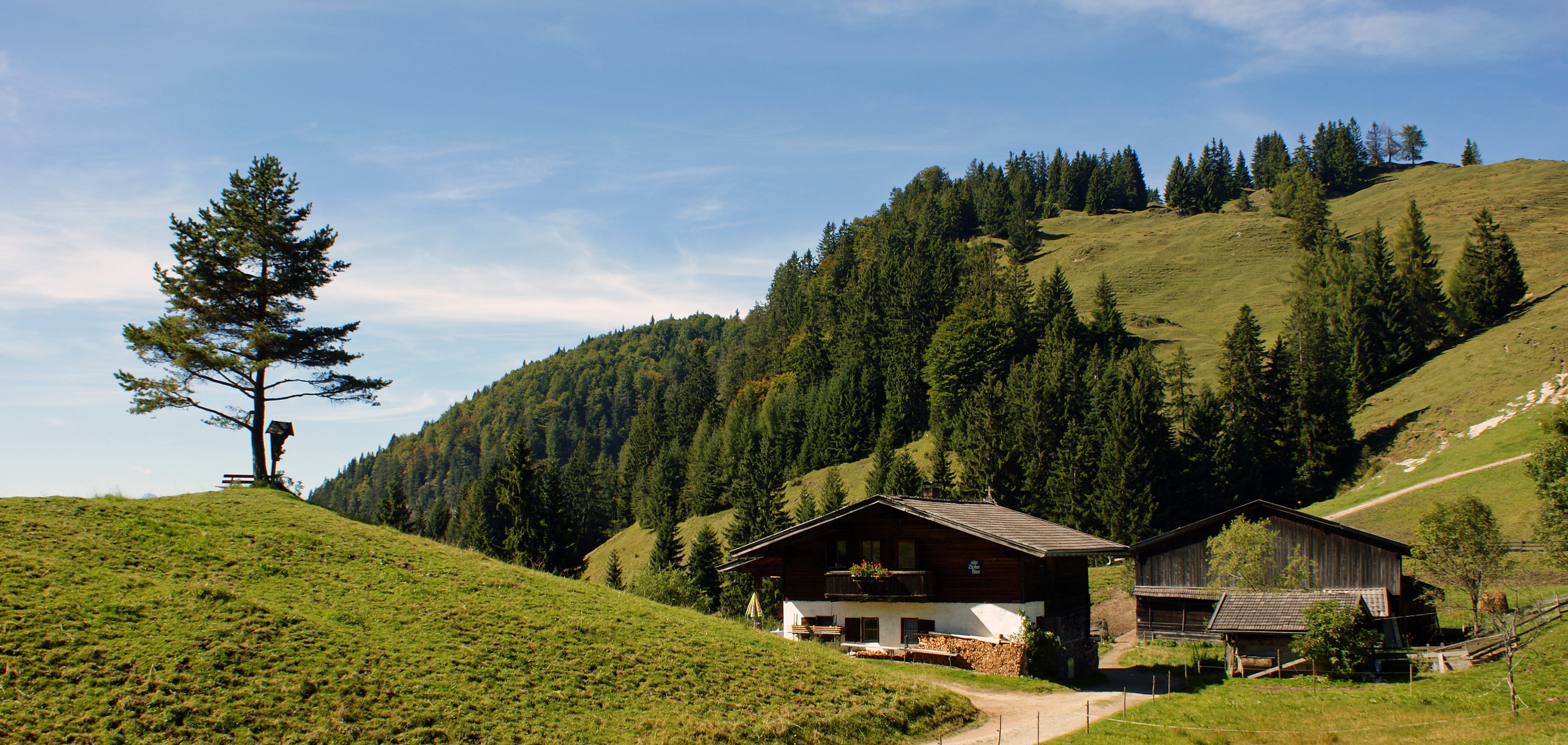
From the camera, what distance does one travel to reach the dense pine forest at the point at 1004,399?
243 ft

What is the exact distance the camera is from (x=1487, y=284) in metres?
93.1

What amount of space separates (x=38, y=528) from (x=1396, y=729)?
105 feet

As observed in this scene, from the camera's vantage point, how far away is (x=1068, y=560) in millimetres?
36312

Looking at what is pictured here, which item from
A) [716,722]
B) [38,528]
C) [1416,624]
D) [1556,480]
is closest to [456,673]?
[716,722]

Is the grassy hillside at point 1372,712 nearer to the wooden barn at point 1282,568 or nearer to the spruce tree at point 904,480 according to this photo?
the wooden barn at point 1282,568

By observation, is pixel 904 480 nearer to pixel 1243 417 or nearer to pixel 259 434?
pixel 1243 417

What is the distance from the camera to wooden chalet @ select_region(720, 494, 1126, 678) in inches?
1241

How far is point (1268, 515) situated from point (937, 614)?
21947 millimetres

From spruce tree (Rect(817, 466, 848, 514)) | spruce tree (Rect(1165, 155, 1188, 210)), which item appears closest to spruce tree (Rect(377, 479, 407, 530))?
spruce tree (Rect(817, 466, 848, 514))

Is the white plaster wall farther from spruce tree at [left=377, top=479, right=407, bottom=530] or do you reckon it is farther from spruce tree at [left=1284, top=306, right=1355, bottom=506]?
spruce tree at [left=1284, top=306, right=1355, bottom=506]

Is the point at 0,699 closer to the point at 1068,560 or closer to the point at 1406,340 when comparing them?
the point at 1068,560

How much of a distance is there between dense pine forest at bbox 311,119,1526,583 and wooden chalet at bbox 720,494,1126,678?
24059 millimetres

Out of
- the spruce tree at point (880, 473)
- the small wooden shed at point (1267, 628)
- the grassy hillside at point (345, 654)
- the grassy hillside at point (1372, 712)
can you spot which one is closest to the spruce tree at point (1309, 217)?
the spruce tree at point (880, 473)

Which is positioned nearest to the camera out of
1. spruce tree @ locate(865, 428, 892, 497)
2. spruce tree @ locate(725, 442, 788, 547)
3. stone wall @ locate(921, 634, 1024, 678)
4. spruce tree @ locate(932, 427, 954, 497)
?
stone wall @ locate(921, 634, 1024, 678)
